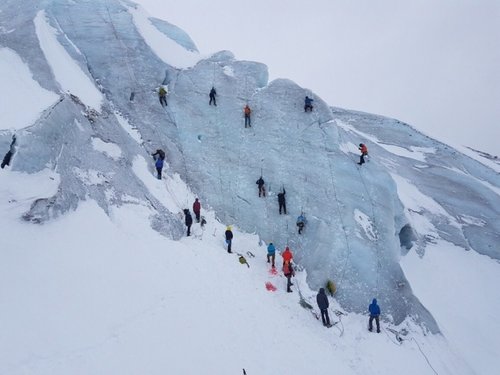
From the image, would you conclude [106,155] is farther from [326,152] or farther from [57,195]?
[326,152]

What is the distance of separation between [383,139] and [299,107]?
A: 22.2 m

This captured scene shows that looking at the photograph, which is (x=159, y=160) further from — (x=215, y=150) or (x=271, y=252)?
(x=271, y=252)

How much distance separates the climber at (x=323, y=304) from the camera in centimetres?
2181

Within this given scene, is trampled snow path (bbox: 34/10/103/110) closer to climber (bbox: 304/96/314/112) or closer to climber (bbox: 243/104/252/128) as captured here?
climber (bbox: 243/104/252/128)

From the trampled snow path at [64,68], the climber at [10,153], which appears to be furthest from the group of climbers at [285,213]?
the climber at [10,153]

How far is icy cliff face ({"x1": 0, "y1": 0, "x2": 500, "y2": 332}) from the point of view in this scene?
23438 millimetres

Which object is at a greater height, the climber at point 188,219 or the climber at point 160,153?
the climber at point 160,153

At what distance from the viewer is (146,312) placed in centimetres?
1592

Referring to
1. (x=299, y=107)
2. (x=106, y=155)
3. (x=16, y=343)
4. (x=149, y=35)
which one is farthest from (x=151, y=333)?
(x=149, y=35)

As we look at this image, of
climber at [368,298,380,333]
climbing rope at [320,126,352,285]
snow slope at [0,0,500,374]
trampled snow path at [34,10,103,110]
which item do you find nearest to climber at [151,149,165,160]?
snow slope at [0,0,500,374]

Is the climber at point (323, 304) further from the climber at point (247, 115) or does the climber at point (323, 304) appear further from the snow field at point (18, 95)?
the snow field at point (18, 95)

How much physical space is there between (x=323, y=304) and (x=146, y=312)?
1015 cm

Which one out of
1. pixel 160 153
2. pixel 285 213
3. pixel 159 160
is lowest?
pixel 285 213

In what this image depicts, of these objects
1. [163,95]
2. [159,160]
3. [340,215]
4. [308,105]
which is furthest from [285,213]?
[163,95]
